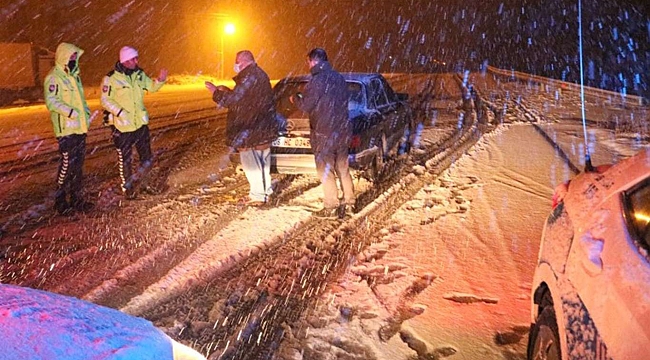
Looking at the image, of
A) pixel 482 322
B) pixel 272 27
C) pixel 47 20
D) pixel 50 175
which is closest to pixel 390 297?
pixel 482 322

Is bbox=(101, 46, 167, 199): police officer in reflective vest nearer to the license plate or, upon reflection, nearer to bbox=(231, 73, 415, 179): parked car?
bbox=(231, 73, 415, 179): parked car

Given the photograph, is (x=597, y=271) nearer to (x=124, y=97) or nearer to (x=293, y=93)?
(x=293, y=93)

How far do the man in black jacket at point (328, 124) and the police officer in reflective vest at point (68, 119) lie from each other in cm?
244

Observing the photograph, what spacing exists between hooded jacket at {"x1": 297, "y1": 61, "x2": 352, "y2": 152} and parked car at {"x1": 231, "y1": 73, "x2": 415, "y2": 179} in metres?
0.72

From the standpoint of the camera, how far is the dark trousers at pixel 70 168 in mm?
6531

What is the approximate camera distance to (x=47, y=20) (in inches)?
1129

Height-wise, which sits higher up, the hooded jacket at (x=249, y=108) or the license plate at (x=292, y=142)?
the hooded jacket at (x=249, y=108)

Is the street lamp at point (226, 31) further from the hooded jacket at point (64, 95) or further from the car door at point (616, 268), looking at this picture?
the car door at point (616, 268)

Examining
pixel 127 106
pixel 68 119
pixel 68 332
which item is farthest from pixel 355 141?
pixel 68 332

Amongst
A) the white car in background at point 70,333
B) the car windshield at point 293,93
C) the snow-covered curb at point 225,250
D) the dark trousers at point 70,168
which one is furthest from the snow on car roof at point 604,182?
the dark trousers at point 70,168

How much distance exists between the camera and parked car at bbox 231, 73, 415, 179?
23.8 feet

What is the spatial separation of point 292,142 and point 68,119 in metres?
2.58

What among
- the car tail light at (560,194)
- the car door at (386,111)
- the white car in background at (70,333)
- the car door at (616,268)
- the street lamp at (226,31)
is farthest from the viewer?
the street lamp at (226,31)

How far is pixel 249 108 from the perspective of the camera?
6.50 meters
